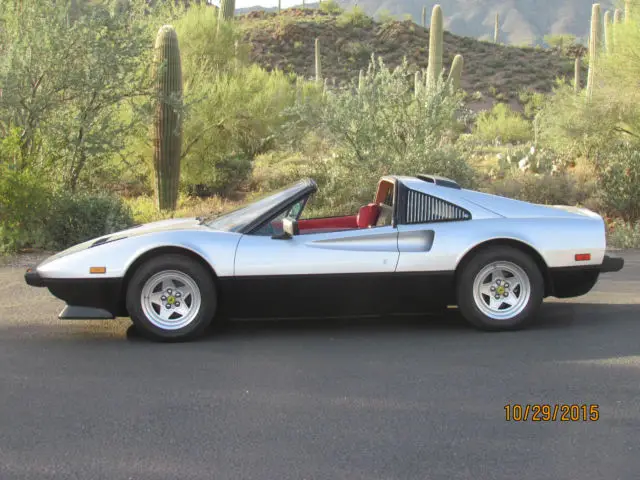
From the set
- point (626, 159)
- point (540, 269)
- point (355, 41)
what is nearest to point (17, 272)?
point (540, 269)

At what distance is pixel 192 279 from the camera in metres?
6.36

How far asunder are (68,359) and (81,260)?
2.72 feet

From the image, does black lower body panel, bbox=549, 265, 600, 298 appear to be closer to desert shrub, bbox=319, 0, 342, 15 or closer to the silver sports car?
the silver sports car

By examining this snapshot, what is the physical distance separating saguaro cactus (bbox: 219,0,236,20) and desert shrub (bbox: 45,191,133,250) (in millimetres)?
18961

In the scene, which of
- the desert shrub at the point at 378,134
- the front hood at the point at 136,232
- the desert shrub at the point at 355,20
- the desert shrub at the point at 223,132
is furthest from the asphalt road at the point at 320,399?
the desert shrub at the point at 355,20

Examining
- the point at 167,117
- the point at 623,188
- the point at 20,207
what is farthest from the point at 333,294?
the point at 167,117

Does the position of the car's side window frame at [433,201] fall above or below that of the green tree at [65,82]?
below

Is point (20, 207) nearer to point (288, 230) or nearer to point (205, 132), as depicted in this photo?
point (288, 230)

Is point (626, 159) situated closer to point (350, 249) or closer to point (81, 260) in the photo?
point (350, 249)

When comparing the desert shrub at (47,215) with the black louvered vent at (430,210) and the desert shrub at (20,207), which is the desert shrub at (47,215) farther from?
the black louvered vent at (430,210)

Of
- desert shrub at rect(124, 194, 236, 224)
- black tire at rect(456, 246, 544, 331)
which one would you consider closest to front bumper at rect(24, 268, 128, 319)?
black tire at rect(456, 246, 544, 331)

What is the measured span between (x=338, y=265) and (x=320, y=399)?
1.67 m

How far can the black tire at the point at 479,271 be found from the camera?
6.64 m

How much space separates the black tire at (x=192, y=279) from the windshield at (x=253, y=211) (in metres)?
0.51
